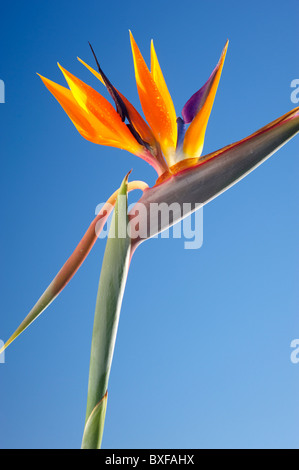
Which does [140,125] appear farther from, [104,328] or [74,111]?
[104,328]

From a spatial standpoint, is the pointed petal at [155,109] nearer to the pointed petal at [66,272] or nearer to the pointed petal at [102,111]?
the pointed petal at [102,111]

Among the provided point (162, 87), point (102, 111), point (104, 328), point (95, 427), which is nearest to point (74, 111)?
point (102, 111)

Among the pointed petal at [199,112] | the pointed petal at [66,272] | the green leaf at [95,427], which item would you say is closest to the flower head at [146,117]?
the pointed petal at [199,112]

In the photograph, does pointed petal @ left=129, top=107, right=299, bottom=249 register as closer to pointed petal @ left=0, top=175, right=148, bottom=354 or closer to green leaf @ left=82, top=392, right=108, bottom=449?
pointed petal @ left=0, top=175, right=148, bottom=354

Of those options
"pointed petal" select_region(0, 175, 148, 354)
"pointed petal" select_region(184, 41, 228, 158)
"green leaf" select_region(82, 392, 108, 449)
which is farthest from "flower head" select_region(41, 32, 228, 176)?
"green leaf" select_region(82, 392, 108, 449)

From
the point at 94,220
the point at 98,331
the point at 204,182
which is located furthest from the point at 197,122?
the point at 98,331
